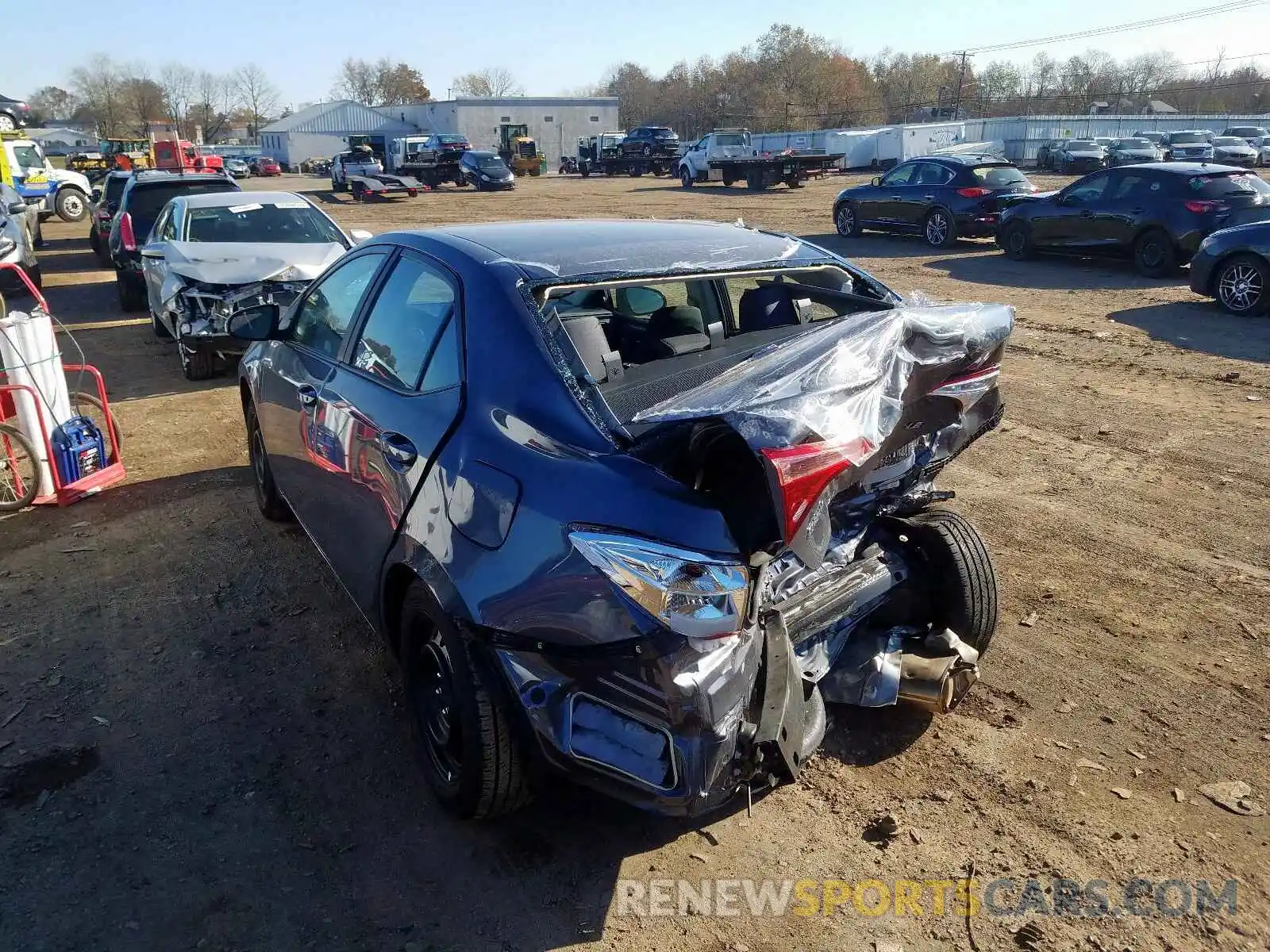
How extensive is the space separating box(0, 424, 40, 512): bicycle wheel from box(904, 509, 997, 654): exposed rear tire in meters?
5.28

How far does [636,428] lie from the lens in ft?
8.47

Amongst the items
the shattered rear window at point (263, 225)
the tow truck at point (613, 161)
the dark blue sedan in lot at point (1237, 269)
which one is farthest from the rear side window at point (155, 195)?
the tow truck at point (613, 161)

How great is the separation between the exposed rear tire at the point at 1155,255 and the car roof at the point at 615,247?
11794 mm

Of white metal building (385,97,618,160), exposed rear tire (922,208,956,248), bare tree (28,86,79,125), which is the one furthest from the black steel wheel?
bare tree (28,86,79,125)

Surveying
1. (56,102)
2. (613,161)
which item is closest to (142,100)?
(56,102)

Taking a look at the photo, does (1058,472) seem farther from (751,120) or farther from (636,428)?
(751,120)

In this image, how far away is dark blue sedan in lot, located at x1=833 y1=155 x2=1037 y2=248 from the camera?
1694 cm

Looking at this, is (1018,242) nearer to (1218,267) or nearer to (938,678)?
(1218,267)

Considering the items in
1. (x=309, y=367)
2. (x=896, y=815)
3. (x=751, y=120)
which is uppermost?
(x=751, y=120)

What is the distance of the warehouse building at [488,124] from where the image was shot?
69750 mm

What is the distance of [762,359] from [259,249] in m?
7.78

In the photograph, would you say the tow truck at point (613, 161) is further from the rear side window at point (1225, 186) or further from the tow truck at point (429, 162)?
the rear side window at point (1225, 186)

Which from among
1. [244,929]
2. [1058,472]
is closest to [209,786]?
[244,929]

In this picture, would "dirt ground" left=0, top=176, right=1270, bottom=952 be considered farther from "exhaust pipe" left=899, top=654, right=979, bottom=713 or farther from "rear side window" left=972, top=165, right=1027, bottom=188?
"rear side window" left=972, top=165, right=1027, bottom=188
